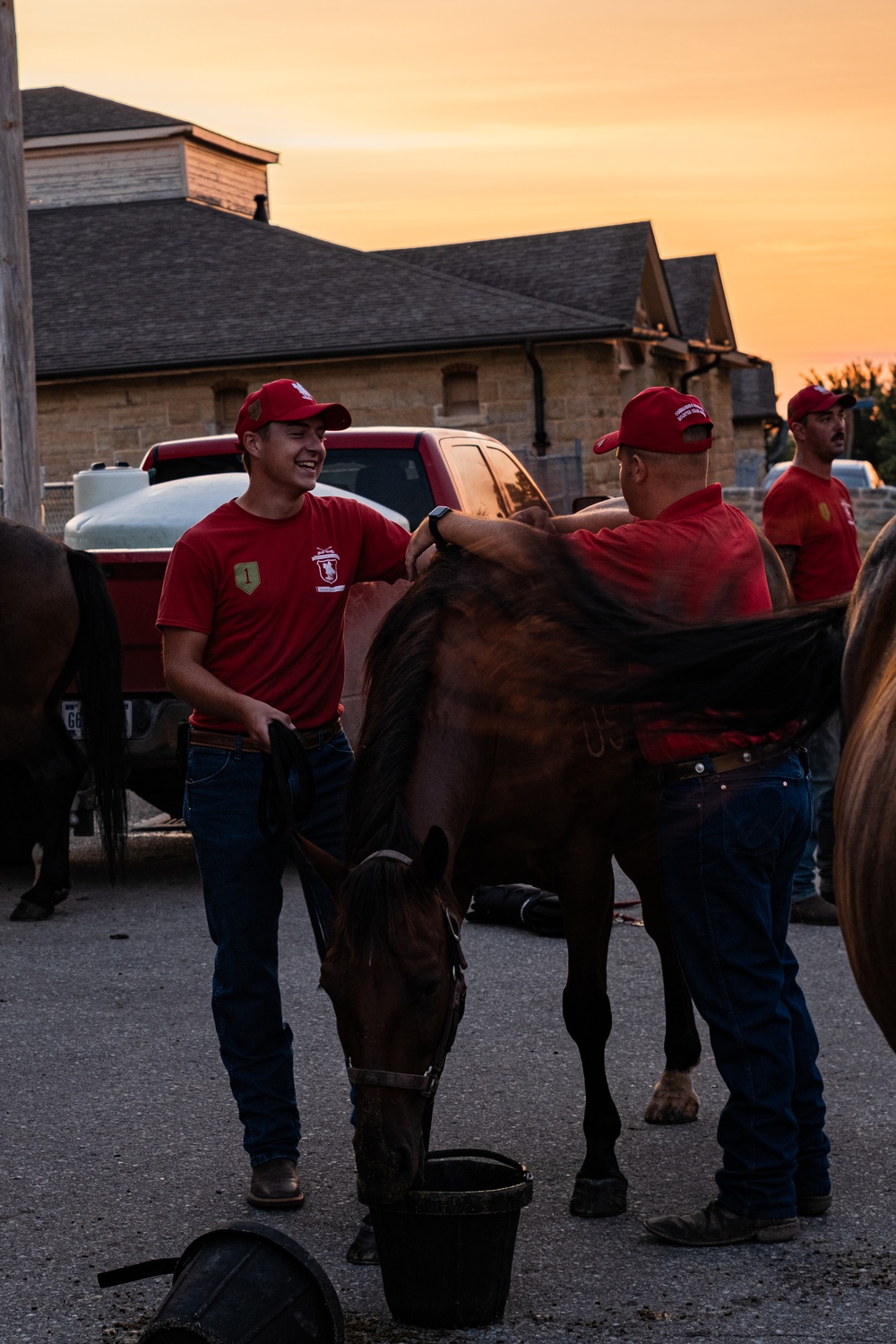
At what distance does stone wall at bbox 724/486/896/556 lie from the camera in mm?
26312

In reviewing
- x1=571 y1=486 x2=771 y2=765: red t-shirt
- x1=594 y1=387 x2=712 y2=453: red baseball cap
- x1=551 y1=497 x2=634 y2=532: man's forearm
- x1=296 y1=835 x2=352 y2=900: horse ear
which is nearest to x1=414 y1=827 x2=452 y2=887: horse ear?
x1=296 y1=835 x2=352 y2=900: horse ear

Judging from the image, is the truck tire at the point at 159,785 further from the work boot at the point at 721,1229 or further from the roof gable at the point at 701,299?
the roof gable at the point at 701,299

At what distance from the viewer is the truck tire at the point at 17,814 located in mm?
8617

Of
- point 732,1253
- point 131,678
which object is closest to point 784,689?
point 732,1253

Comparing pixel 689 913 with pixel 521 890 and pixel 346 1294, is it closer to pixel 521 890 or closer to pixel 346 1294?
pixel 346 1294

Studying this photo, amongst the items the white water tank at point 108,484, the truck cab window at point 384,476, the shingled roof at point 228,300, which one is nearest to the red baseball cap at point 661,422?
the truck cab window at point 384,476

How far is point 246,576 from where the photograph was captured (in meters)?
4.21

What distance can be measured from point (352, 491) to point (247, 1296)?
244 inches

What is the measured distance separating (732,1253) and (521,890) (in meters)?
3.72

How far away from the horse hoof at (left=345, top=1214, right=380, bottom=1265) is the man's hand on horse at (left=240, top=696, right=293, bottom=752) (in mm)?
1195

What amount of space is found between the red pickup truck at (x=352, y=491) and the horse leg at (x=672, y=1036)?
2591 millimetres

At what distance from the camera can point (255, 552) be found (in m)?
4.23

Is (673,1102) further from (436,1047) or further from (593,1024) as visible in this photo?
(436,1047)

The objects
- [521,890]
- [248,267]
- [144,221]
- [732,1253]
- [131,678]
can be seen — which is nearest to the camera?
[732,1253]
